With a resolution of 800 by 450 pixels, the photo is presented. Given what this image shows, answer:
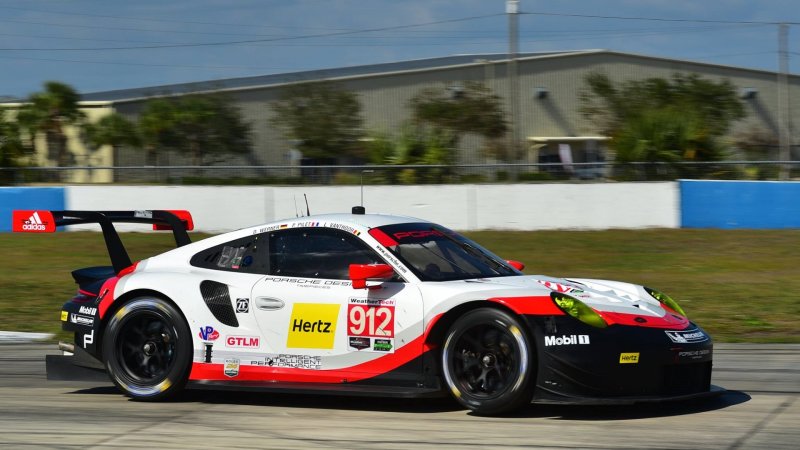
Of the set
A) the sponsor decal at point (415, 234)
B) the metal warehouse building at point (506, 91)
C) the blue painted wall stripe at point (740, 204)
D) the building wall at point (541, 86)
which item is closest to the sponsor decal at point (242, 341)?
the sponsor decal at point (415, 234)

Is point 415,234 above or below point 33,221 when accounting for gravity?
below

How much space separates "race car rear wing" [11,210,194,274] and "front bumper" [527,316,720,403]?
3193mm

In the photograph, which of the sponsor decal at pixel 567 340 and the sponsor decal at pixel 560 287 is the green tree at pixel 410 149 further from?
the sponsor decal at pixel 567 340

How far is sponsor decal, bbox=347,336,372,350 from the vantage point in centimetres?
666

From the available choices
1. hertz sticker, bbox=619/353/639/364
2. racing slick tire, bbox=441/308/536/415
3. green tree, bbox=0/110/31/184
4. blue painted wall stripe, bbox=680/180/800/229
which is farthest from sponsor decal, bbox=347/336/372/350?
green tree, bbox=0/110/31/184

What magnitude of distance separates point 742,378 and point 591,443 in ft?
8.72

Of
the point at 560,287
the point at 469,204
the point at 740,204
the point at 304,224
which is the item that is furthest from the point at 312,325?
the point at 740,204

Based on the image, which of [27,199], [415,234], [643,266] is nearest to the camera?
[415,234]

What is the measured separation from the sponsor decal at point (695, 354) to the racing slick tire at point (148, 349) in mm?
3220

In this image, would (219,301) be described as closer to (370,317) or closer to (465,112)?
(370,317)

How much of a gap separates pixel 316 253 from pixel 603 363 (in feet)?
6.90

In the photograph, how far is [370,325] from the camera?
21.9 ft

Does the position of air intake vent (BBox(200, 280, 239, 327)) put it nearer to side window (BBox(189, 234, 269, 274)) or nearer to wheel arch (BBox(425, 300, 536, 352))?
side window (BBox(189, 234, 269, 274))

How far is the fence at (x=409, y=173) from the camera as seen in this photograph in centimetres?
2519
